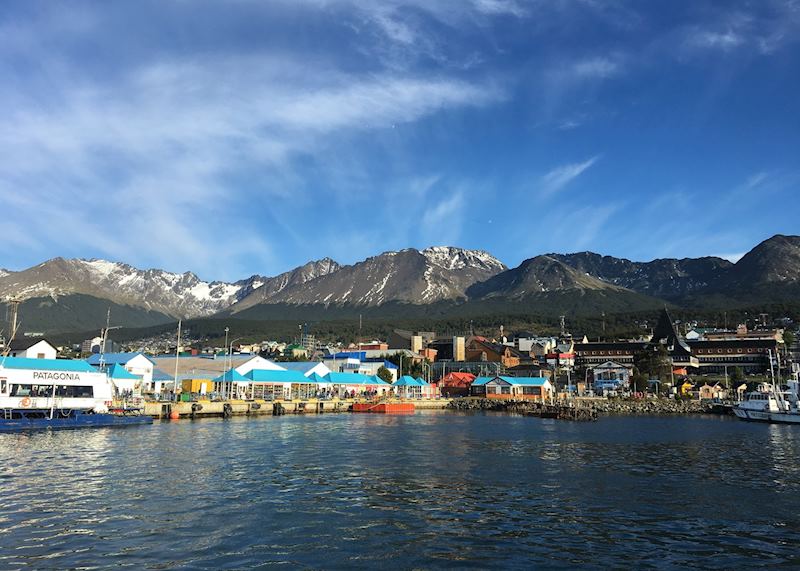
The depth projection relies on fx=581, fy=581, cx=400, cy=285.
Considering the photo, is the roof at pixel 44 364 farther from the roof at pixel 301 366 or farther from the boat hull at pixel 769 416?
the boat hull at pixel 769 416

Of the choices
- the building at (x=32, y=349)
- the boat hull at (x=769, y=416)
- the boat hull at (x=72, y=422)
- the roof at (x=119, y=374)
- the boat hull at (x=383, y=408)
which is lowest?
the boat hull at (x=769, y=416)

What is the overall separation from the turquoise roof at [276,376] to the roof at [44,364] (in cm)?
2934

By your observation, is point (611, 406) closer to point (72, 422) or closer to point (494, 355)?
point (494, 355)

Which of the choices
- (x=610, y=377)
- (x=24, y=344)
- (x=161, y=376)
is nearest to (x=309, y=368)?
(x=161, y=376)

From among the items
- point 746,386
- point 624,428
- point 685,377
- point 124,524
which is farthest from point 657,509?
point 685,377

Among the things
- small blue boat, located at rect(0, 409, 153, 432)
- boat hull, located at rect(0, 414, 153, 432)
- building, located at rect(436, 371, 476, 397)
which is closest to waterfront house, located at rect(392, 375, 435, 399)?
building, located at rect(436, 371, 476, 397)

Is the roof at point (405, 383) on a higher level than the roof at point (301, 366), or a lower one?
lower

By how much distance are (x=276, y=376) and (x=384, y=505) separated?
220 feet

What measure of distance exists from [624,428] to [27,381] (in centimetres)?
5795

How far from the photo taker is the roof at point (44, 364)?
→ 4938cm

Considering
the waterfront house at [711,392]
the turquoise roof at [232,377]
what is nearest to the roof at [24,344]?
the turquoise roof at [232,377]

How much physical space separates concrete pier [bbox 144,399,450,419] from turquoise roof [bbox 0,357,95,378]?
8.57 meters

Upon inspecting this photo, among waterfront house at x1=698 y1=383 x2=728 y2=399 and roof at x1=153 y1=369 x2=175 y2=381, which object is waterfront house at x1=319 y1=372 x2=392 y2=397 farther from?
waterfront house at x1=698 y1=383 x2=728 y2=399

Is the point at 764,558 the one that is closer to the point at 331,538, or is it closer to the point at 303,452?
the point at 331,538
